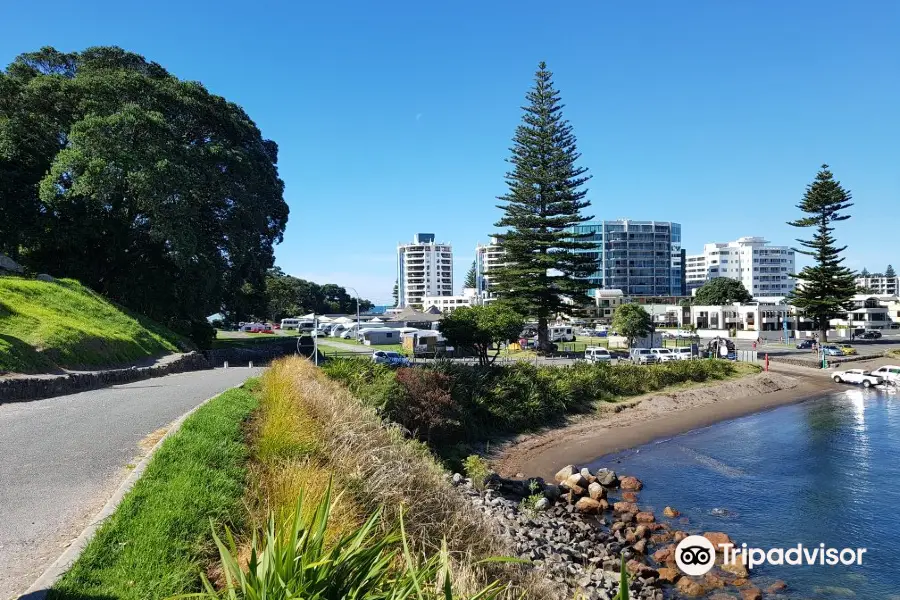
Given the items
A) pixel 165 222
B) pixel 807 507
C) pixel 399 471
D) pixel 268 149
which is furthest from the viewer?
pixel 268 149

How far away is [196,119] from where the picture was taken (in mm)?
33906

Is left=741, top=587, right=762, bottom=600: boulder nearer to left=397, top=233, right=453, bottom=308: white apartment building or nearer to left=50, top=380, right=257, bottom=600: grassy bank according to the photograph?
left=50, top=380, right=257, bottom=600: grassy bank

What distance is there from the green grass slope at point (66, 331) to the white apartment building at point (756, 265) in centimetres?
14779

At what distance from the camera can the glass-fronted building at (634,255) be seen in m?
128

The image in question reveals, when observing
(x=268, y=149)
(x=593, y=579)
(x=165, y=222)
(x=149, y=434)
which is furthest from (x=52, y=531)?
(x=268, y=149)

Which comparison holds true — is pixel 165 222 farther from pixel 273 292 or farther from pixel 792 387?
pixel 273 292

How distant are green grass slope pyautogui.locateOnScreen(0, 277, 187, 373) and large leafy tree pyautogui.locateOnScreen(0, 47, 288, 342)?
4.87 m

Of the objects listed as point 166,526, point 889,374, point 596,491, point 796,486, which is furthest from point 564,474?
point 889,374

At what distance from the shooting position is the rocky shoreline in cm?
947

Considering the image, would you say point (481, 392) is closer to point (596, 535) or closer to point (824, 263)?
point (596, 535)

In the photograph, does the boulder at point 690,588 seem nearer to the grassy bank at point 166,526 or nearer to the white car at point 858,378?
the grassy bank at point 166,526

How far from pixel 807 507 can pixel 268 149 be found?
42.6 m

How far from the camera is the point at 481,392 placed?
22.7 metres

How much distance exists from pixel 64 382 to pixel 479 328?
1703 centimetres
